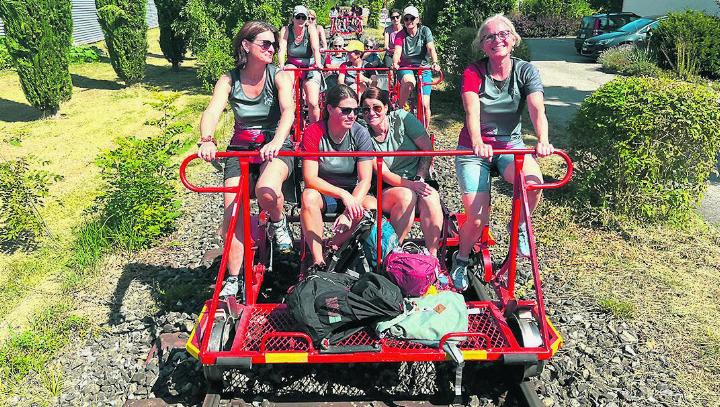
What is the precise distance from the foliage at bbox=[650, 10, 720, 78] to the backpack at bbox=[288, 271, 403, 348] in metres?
14.3

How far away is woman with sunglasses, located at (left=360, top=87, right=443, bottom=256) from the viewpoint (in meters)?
4.11

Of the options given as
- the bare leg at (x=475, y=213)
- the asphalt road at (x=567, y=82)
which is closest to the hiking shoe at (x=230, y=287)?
the bare leg at (x=475, y=213)

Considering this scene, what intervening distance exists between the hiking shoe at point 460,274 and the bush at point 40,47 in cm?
1006

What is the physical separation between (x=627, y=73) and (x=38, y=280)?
642 inches

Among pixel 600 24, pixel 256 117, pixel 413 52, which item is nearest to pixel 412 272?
pixel 256 117

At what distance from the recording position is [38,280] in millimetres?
5113

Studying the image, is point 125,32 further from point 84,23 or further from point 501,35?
point 501,35

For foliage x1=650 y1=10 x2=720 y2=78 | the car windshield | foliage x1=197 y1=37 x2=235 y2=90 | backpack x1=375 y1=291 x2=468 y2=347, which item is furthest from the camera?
the car windshield

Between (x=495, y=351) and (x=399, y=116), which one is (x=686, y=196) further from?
(x=495, y=351)

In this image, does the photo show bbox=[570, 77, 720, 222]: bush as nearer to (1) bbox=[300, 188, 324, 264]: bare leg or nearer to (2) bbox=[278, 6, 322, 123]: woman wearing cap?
(1) bbox=[300, 188, 324, 264]: bare leg

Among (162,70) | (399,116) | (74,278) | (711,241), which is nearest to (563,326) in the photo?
(399,116)

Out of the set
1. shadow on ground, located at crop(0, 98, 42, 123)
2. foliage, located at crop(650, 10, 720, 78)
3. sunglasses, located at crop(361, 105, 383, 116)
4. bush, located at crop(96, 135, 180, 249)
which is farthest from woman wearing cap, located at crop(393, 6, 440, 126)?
foliage, located at crop(650, 10, 720, 78)

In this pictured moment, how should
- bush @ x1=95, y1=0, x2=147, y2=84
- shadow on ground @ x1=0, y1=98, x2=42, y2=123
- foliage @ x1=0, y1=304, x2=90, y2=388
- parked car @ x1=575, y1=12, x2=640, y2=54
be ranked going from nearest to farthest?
foliage @ x1=0, y1=304, x2=90, y2=388 < shadow on ground @ x1=0, y1=98, x2=42, y2=123 < bush @ x1=95, y1=0, x2=147, y2=84 < parked car @ x1=575, y1=12, x2=640, y2=54

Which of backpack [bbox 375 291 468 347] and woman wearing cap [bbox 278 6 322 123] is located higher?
woman wearing cap [bbox 278 6 322 123]
